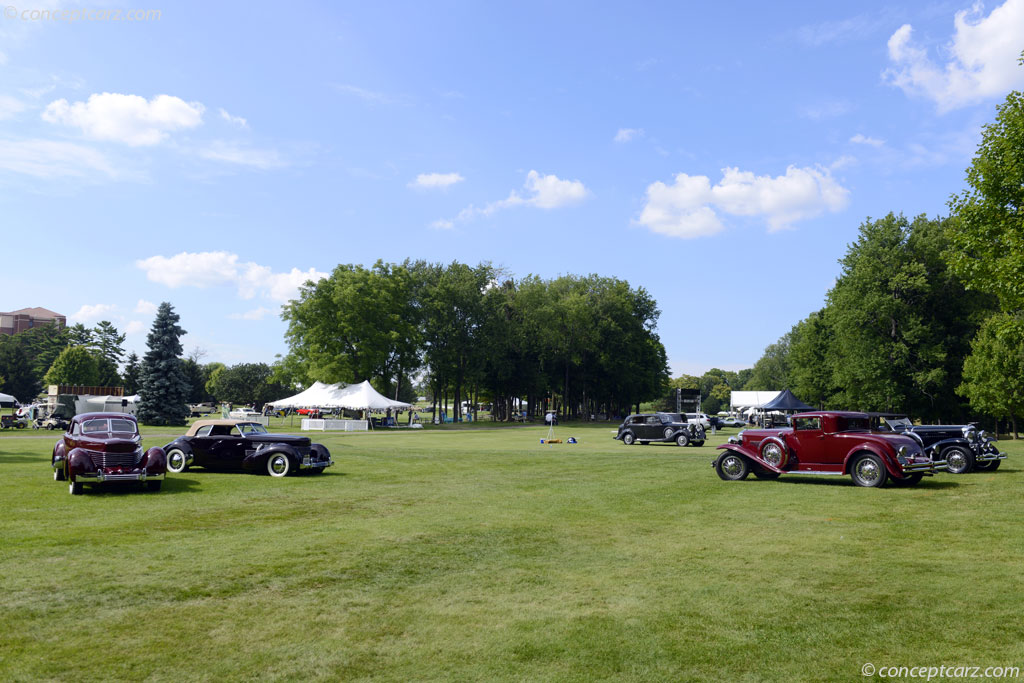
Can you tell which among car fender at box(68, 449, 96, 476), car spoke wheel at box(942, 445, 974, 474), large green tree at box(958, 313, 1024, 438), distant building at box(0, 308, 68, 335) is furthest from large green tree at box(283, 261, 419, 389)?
distant building at box(0, 308, 68, 335)

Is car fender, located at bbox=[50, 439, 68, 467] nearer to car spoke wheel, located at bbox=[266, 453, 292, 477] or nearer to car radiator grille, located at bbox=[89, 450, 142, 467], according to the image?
car radiator grille, located at bbox=[89, 450, 142, 467]

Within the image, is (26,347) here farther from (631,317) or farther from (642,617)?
(642,617)

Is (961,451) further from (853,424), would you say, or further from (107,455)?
(107,455)

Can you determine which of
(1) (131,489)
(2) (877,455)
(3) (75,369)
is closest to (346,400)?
(1) (131,489)

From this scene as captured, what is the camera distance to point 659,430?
38500 mm

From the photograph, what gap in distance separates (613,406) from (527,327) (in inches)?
1282

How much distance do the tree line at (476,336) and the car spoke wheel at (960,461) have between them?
52.8 m

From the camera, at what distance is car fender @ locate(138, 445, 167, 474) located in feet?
51.1

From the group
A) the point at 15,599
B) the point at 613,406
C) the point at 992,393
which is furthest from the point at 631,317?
the point at 15,599

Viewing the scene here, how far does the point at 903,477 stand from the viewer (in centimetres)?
1638

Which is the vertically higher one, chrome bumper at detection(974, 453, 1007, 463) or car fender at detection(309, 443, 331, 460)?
car fender at detection(309, 443, 331, 460)

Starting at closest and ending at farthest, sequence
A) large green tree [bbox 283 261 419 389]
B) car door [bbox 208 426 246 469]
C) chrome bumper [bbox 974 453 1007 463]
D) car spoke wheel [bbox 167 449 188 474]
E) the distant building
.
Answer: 1. car spoke wheel [bbox 167 449 188 474]
2. car door [bbox 208 426 246 469]
3. chrome bumper [bbox 974 453 1007 463]
4. large green tree [bbox 283 261 419 389]
5. the distant building

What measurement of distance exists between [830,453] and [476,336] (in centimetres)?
6191

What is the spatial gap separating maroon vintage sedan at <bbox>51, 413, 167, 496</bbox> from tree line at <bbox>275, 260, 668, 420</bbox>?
159ft
